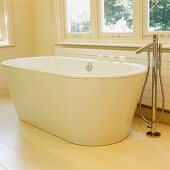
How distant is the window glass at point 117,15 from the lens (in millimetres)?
3352

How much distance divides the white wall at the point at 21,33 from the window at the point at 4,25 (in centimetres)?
10

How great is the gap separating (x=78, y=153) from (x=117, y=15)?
1.88 m

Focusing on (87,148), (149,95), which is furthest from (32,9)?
(87,148)

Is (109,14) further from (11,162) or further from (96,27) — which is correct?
(11,162)

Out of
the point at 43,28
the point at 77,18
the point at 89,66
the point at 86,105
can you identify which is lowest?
the point at 86,105

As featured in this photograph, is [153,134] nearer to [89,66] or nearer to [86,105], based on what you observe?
[86,105]

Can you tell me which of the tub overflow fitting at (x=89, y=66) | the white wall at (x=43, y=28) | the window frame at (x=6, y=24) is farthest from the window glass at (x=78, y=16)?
the window frame at (x=6, y=24)

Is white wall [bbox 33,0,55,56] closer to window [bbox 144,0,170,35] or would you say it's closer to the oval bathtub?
the oval bathtub

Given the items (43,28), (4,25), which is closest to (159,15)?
(43,28)

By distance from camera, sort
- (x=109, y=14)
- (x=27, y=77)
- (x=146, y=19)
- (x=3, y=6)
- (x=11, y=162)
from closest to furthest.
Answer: (x=11, y=162), (x=27, y=77), (x=146, y=19), (x=109, y=14), (x=3, y=6)

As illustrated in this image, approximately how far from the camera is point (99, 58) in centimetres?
326

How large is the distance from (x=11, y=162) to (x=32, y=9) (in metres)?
3.03

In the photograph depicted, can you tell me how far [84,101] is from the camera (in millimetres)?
2340

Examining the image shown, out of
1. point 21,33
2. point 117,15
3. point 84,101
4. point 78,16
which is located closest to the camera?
point 84,101
